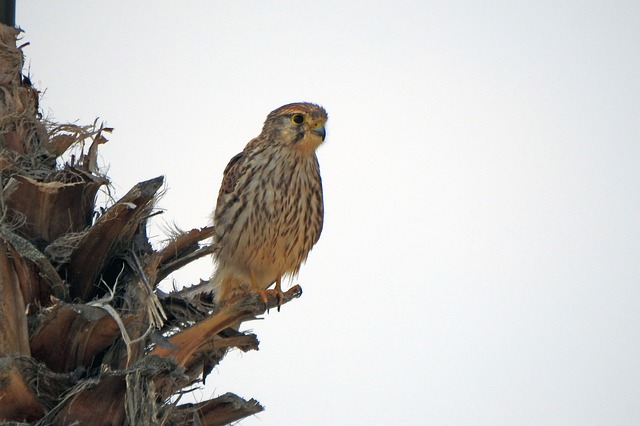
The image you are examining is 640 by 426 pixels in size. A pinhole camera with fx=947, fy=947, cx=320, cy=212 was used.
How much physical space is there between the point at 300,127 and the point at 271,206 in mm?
722

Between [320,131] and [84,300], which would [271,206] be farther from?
[84,300]

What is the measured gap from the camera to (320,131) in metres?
6.73

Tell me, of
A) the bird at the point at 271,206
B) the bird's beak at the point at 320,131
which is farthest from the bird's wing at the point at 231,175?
the bird's beak at the point at 320,131

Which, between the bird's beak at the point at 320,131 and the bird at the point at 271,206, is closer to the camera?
the bird at the point at 271,206

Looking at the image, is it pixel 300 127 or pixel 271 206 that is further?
pixel 300 127

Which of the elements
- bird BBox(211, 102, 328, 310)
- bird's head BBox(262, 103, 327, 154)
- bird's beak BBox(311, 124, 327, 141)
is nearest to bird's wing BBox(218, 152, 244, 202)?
bird BBox(211, 102, 328, 310)

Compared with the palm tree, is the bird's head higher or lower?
higher

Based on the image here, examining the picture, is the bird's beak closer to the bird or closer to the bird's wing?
the bird

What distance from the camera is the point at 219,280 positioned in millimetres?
6418

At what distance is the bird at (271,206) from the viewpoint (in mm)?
6320

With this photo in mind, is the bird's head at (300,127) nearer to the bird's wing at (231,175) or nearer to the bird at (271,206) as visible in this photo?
the bird at (271,206)

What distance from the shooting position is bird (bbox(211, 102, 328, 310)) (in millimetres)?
6320

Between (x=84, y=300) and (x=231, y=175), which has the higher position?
(x=231, y=175)

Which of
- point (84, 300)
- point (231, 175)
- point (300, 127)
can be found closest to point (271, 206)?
point (231, 175)
